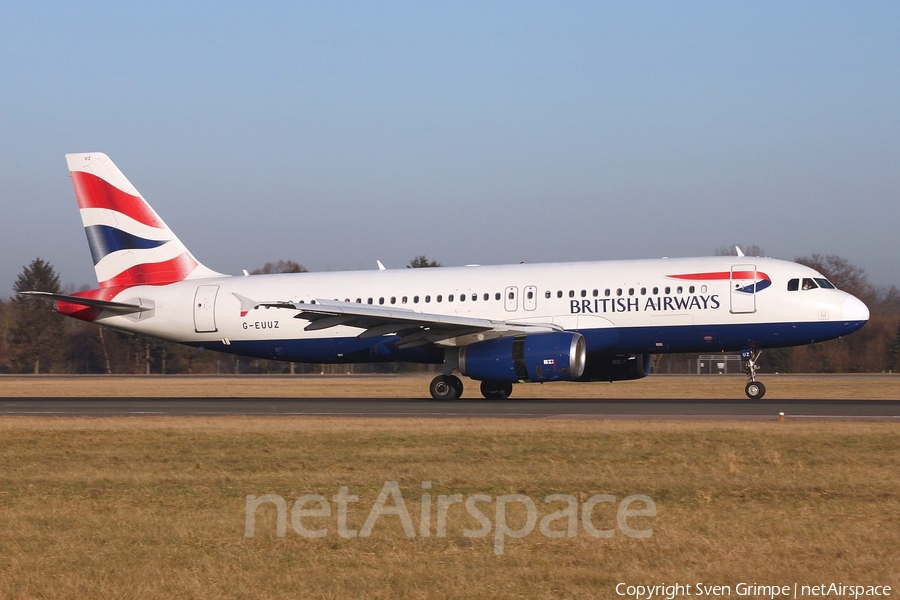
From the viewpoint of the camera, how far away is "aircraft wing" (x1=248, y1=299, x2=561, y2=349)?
89.4 feet

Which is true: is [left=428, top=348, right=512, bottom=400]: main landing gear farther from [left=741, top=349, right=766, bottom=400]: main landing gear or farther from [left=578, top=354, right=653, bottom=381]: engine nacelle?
[left=741, top=349, right=766, bottom=400]: main landing gear

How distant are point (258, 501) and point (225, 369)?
3171 inches

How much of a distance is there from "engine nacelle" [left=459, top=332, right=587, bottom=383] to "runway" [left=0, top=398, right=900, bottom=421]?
821mm

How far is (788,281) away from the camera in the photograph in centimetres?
2730

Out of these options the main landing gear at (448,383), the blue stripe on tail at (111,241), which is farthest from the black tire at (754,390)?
the blue stripe on tail at (111,241)

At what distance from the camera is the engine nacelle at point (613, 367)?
2936 centimetres

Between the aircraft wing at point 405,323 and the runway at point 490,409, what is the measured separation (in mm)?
1898

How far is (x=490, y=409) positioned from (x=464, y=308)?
513cm

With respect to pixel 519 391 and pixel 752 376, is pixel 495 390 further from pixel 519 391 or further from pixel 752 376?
pixel 519 391

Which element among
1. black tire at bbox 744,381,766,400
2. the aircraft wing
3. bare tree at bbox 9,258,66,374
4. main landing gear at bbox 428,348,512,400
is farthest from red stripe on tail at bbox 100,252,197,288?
bare tree at bbox 9,258,66,374

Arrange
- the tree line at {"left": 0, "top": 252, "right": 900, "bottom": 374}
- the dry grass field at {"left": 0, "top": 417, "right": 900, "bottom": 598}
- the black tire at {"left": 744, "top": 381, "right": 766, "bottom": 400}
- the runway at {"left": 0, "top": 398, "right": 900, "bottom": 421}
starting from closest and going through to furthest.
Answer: the dry grass field at {"left": 0, "top": 417, "right": 900, "bottom": 598}, the runway at {"left": 0, "top": 398, "right": 900, "bottom": 421}, the black tire at {"left": 744, "top": 381, "right": 766, "bottom": 400}, the tree line at {"left": 0, "top": 252, "right": 900, "bottom": 374}

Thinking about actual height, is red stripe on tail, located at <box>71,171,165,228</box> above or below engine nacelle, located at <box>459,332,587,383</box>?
above

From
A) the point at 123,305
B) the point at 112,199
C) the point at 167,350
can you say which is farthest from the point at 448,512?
the point at 167,350

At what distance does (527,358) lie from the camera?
85.4ft
